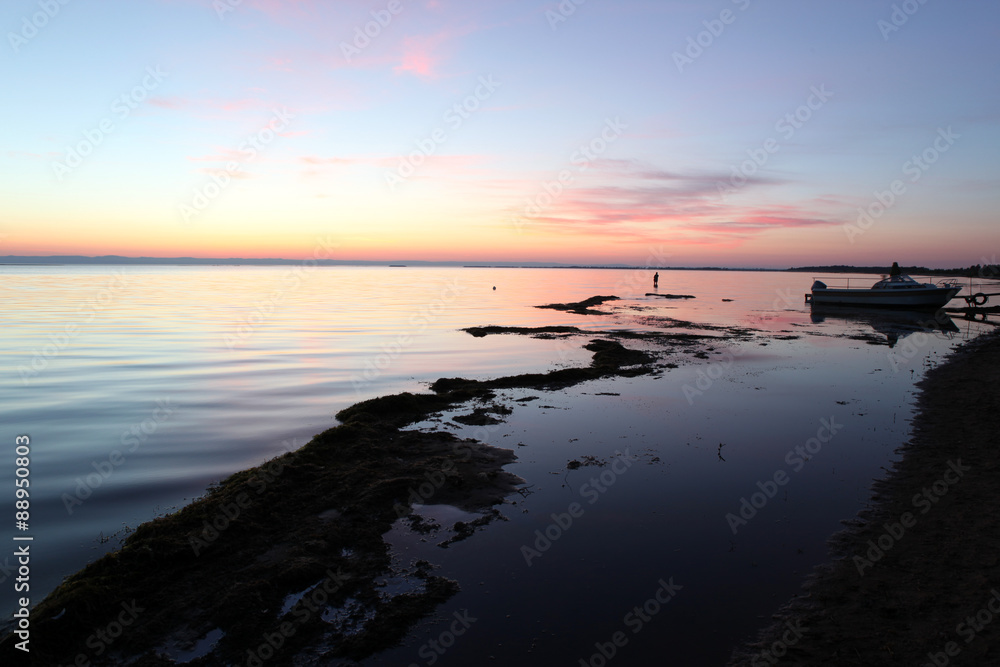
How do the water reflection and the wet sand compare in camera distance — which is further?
the water reflection

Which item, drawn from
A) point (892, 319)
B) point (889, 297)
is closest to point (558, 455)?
point (892, 319)

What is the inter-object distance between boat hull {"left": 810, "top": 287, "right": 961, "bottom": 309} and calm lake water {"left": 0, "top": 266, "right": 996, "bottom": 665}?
25.4m

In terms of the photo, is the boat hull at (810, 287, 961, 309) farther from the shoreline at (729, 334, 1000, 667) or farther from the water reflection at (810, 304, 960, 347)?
the shoreline at (729, 334, 1000, 667)

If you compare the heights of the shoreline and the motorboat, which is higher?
the motorboat

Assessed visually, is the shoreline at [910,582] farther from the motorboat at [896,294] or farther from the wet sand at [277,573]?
the motorboat at [896,294]

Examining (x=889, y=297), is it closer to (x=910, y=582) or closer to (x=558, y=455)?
(x=558, y=455)

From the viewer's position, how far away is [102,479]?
11188mm

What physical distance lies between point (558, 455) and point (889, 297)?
2324 inches

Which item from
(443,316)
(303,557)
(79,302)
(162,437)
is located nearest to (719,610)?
(303,557)

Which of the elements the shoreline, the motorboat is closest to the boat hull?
the motorboat

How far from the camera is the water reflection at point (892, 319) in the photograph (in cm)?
3762

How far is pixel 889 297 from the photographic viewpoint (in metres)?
54.7

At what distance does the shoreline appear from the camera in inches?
228

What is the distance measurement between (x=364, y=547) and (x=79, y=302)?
62.6 m
